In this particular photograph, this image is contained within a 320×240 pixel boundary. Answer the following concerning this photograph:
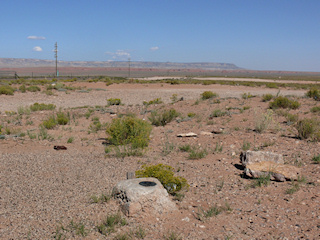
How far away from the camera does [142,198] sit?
4777 millimetres

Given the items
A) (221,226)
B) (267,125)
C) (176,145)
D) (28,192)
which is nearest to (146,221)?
(221,226)

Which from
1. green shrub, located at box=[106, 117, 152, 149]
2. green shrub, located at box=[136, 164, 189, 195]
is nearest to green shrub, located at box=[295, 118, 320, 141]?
green shrub, located at box=[106, 117, 152, 149]

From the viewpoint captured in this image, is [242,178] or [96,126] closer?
[242,178]

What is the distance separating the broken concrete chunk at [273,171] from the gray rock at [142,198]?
7.38 feet

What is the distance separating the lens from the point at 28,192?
5680 millimetres

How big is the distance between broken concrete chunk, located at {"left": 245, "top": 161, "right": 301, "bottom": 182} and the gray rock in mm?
2250

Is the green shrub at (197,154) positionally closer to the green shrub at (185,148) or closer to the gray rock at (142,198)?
the green shrub at (185,148)

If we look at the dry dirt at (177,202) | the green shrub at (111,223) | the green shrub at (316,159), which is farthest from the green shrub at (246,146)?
the green shrub at (111,223)

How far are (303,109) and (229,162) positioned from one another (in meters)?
9.04

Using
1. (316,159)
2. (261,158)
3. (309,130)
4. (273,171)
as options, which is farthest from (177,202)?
(309,130)

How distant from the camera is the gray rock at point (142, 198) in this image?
15.6ft

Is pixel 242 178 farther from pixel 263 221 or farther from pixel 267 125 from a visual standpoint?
pixel 267 125

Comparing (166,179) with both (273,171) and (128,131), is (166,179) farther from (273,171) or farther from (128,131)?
(128,131)

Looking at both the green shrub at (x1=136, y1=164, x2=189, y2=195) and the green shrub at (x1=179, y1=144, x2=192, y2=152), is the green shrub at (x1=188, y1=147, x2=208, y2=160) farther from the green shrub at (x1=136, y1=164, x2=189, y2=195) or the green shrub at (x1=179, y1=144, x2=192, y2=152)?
the green shrub at (x1=136, y1=164, x2=189, y2=195)
